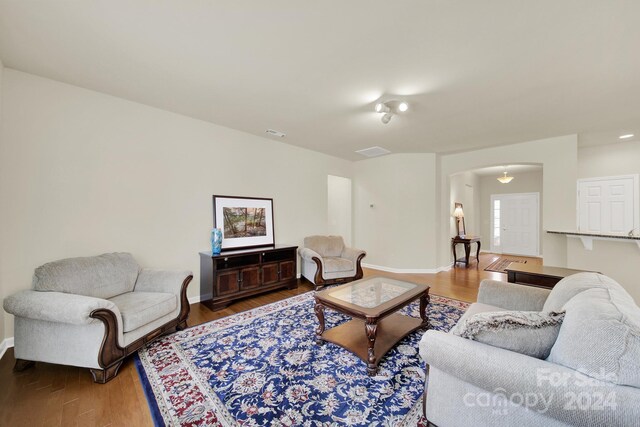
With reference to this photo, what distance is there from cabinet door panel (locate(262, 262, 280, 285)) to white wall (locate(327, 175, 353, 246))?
2.53m

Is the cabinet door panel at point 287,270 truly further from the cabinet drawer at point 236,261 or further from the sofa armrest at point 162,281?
the sofa armrest at point 162,281

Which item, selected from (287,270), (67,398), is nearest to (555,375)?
(67,398)

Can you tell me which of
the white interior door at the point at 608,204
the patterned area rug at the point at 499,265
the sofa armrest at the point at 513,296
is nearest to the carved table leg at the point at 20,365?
the sofa armrest at the point at 513,296

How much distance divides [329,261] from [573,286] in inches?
121

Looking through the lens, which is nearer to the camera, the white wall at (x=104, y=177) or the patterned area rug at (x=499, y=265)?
the white wall at (x=104, y=177)

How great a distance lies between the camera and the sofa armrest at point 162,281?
2633mm

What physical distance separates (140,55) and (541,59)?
11.5 ft

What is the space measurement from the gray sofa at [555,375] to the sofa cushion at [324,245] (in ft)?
11.4

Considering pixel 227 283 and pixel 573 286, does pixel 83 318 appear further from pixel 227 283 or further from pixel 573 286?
pixel 573 286

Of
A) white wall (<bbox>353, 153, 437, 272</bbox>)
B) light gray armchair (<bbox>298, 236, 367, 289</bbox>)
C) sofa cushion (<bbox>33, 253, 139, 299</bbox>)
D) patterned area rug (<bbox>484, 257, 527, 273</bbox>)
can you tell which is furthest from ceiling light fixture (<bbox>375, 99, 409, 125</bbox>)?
patterned area rug (<bbox>484, 257, 527, 273</bbox>)

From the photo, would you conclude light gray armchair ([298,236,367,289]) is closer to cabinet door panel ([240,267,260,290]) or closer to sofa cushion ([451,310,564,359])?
Result: cabinet door panel ([240,267,260,290])

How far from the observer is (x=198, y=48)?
207 cm

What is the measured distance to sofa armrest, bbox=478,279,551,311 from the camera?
214cm

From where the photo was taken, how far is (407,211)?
18.0ft
